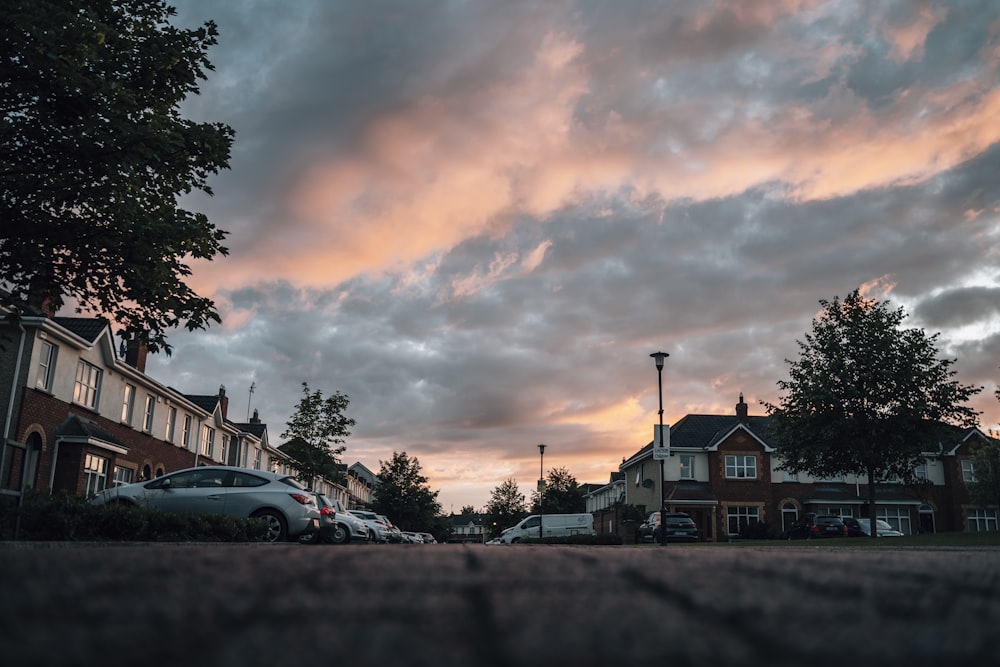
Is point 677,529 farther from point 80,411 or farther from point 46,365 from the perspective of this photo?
point 46,365

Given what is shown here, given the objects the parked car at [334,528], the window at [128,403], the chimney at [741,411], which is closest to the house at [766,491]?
the chimney at [741,411]

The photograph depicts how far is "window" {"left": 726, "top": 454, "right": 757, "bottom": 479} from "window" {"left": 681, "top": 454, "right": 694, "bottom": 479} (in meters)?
2.59

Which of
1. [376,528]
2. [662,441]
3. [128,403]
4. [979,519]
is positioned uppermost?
[128,403]

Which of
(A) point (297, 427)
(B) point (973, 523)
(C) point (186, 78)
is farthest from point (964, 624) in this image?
(B) point (973, 523)

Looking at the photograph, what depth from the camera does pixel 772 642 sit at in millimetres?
1011

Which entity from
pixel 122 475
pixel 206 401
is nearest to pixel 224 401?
pixel 206 401

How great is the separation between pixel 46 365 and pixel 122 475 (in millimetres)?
8156

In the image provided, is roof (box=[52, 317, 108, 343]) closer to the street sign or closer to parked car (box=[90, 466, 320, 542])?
parked car (box=[90, 466, 320, 542])

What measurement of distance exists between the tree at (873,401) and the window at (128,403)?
3044 centimetres

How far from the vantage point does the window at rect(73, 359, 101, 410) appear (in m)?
30.2

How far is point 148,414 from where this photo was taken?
124 feet

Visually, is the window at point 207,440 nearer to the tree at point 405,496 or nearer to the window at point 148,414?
the window at point 148,414

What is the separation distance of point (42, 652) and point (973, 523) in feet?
226

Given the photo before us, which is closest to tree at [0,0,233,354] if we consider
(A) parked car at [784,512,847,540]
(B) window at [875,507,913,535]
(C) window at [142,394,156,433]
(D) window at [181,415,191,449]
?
(C) window at [142,394,156,433]
